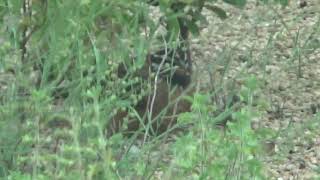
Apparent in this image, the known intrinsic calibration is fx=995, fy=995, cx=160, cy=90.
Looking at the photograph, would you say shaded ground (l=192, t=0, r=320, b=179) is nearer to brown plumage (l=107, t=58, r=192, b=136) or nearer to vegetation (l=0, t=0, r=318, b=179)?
brown plumage (l=107, t=58, r=192, b=136)

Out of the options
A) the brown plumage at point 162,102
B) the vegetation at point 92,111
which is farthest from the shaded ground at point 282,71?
the vegetation at point 92,111

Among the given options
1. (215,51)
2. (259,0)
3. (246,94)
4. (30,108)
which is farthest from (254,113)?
(215,51)

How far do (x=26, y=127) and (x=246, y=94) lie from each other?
2.35 ft

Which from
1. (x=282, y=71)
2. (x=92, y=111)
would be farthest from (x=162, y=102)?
(x=92, y=111)

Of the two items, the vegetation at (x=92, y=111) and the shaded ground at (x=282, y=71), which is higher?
the vegetation at (x=92, y=111)

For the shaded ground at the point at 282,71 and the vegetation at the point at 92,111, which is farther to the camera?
the shaded ground at the point at 282,71

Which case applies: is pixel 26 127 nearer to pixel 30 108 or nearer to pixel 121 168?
pixel 30 108

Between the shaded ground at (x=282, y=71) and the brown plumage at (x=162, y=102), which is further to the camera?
the brown plumage at (x=162, y=102)

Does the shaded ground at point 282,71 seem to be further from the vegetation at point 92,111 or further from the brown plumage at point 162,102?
the vegetation at point 92,111

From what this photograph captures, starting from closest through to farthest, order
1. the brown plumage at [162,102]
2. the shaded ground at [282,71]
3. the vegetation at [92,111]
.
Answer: the vegetation at [92,111], the shaded ground at [282,71], the brown plumage at [162,102]

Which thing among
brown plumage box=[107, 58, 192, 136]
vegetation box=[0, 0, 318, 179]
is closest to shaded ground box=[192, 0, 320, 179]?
brown plumage box=[107, 58, 192, 136]

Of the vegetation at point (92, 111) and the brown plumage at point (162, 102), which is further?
the brown plumage at point (162, 102)

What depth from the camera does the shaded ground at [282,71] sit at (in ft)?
13.7

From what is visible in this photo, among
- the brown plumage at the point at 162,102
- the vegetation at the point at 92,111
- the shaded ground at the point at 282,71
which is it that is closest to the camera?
the vegetation at the point at 92,111
